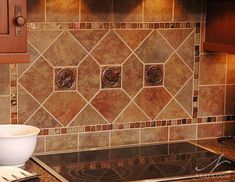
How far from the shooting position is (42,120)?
260 cm

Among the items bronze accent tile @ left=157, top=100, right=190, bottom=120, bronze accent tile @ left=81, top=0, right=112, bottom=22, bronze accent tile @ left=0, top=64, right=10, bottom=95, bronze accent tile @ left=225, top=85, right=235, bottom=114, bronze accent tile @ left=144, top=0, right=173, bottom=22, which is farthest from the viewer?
bronze accent tile @ left=225, top=85, right=235, bottom=114

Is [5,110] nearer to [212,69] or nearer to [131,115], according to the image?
[131,115]

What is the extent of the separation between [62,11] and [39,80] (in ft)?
1.01

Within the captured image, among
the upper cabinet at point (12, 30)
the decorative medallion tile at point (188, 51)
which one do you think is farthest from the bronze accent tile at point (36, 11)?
Result: the decorative medallion tile at point (188, 51)

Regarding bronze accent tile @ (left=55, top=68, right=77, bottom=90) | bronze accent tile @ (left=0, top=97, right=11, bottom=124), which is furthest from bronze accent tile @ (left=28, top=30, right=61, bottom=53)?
bronze accent tile @ (left=0, top=97, right=11, bottom=124)

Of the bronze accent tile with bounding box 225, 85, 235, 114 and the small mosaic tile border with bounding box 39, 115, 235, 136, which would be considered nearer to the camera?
the small mosaic tile border with bounding box 39, 115, 235, 136

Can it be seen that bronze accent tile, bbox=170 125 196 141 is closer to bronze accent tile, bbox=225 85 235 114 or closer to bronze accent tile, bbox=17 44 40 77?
bronze accent tile, bbox=225 85 235 114

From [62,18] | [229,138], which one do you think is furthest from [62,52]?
[229,138]

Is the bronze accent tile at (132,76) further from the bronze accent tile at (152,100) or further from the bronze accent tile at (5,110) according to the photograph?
the bronze accent tile at (5,110)

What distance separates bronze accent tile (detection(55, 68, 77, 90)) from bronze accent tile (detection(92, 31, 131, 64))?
13 centimetres

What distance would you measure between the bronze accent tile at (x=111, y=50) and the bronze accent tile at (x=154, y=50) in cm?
7

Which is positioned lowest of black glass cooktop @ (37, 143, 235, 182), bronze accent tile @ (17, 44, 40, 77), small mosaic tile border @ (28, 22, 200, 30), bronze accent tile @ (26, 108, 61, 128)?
black glass cooktop @ (37, 143, 235, 182)

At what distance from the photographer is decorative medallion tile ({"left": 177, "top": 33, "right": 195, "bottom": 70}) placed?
2822mm

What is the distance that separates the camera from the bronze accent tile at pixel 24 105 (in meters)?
Answer: 2.54
